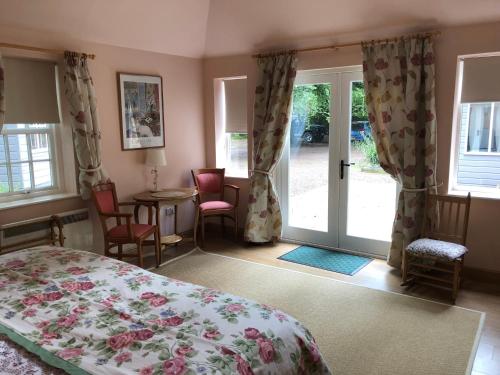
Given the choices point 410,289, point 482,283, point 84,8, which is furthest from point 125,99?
point 482,283

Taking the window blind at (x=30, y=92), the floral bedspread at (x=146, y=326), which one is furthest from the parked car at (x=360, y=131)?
the window blind at (x=30, y=92)

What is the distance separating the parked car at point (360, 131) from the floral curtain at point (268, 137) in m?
0.75

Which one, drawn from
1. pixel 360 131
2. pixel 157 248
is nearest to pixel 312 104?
pixel 360 131

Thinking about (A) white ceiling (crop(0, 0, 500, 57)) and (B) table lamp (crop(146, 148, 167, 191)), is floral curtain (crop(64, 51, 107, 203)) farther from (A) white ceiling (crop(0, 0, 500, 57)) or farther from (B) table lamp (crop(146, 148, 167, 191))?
(B) table lamp (crop(146, 148, 167, 191))

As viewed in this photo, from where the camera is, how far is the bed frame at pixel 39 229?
3.57 m

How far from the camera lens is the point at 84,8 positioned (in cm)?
380

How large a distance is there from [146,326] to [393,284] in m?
2.74

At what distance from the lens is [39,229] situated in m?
3.80

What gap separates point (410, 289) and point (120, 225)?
113 inches

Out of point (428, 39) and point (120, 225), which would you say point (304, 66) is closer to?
point (428, 39)

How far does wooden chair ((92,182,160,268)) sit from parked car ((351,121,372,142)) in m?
2.32

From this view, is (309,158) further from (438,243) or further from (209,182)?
(438,243)

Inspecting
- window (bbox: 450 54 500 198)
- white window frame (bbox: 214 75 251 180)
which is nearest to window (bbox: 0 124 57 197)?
white window frame (bbox: 214 75 251 180)

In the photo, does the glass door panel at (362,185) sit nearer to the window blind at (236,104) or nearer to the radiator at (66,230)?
the window blind at (236,104)
